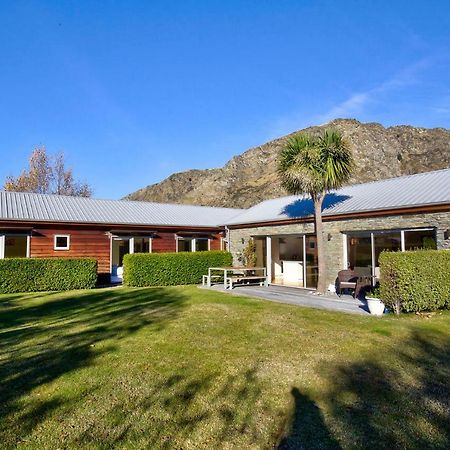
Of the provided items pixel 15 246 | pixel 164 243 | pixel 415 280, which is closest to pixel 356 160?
pixel 164 243

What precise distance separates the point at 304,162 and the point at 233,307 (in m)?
6.02

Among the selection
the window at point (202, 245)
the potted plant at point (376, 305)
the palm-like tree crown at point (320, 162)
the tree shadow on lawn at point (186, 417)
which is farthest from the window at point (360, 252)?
the window at point (202, 245)

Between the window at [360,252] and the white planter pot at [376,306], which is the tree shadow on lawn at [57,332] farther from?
the window at [360,252]

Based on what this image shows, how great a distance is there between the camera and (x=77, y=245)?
1841cm

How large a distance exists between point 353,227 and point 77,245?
13488 mm

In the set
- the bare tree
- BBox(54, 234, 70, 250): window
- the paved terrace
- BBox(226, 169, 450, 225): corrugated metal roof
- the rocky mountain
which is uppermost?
the rocky mountain

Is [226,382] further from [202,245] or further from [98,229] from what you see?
[202,245]

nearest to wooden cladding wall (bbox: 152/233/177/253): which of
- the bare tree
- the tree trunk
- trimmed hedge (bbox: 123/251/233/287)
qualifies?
trimmed hedge (bbox: 123/251/233/287)

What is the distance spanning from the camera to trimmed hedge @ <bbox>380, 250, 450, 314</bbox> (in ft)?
29.4

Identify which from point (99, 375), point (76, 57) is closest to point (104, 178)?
point (76, 57)

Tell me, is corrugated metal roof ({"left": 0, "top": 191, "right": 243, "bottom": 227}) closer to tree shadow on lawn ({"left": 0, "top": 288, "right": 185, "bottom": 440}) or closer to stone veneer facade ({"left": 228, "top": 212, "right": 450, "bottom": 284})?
stone veneer facade ({"left": 228, "top": 212, "right": 450, "bottom": 284})

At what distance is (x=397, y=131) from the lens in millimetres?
70438

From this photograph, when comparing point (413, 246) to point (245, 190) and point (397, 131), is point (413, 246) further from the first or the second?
point (397, 131)

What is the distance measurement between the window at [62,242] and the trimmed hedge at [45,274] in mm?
2418
